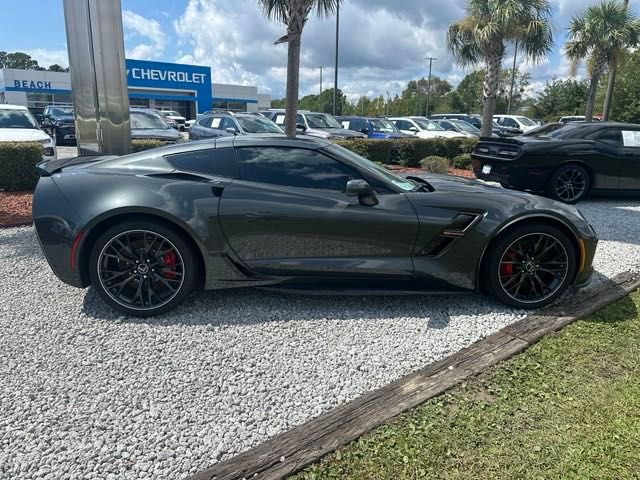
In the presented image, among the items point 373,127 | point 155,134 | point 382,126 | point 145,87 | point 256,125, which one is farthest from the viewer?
point 145,87

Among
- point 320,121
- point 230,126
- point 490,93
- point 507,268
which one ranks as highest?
point 490,93

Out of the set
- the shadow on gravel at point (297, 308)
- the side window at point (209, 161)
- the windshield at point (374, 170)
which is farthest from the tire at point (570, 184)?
the side window at point (209, 161)

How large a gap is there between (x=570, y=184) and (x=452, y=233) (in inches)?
222

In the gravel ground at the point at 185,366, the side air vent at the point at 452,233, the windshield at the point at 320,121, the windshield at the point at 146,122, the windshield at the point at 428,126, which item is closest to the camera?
the gravel ground at the point at 185,366

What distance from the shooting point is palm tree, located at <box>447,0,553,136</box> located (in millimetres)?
13297

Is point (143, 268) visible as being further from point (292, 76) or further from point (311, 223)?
point (292, 76)

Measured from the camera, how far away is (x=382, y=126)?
17.2m

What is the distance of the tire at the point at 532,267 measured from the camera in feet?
11.6

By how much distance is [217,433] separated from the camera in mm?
Result: 2248

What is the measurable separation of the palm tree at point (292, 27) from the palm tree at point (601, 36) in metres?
14.2

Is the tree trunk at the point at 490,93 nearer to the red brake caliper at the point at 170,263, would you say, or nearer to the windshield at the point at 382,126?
the windshield at the point at 382,126

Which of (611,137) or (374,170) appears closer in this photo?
(374,170)

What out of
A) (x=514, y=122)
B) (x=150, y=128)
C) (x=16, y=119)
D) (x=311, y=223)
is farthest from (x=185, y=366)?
(x=514, y=122)

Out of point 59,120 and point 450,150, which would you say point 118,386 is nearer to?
point 450,150
